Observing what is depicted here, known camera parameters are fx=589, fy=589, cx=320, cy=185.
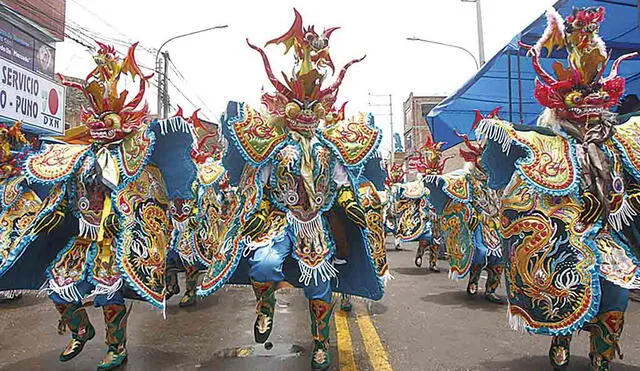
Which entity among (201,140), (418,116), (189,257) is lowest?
(189,257)

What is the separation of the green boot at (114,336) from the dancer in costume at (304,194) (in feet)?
2.13

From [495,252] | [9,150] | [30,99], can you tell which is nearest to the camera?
[9,150]

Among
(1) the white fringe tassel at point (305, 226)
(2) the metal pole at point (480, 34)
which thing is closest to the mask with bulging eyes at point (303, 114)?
(1) the white fringe tassel at point (305, 226)

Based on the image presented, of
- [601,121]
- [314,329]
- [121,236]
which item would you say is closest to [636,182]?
[601,121]

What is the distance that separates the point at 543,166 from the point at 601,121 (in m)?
0.55

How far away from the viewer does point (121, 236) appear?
Result: 14.1 ft

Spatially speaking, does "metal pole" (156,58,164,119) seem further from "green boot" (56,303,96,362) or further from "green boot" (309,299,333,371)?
"green boot" (309,299,333,371)

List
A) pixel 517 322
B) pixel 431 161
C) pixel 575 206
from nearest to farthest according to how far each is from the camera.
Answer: pixel 575 206, pixel 517 322, pixel 431 161

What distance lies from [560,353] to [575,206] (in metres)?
1.07

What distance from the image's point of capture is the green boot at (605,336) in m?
3.75

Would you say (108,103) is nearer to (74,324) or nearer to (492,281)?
(74,324)

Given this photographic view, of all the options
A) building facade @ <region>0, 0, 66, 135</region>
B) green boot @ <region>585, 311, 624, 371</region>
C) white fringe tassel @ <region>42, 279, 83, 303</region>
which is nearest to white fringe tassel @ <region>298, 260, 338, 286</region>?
white fringe tassel @ <region>42, 279, 83, 303</region>

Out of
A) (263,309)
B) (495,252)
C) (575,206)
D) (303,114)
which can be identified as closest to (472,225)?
Answer: (495,252)

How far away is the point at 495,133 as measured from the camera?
4160mm
